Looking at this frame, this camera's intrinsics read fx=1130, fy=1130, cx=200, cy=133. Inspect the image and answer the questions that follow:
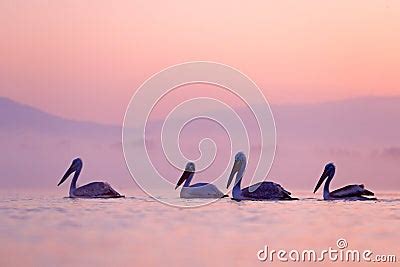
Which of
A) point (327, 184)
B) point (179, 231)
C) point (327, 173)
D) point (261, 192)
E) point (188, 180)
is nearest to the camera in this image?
point (179, 231)

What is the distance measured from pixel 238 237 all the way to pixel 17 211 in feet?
12.2

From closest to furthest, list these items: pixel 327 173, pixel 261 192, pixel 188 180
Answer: pixel 261 192 → pixel 188 180 → pixel 327 173

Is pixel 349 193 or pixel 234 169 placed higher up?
pixel 234 169

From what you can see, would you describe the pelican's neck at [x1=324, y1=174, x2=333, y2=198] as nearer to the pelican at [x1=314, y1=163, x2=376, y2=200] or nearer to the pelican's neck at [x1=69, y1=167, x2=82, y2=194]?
the pelican at [x1=314, y1=163, x2=376, y2=200]

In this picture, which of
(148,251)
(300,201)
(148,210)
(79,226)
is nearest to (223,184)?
(300,201)

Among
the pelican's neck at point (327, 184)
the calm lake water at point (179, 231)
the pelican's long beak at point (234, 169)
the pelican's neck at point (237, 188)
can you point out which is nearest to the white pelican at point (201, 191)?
the pelican's neck at point (237, 188)

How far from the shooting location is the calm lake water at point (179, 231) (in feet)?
37.8

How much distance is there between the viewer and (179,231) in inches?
509

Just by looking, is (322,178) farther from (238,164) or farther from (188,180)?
(188,180)

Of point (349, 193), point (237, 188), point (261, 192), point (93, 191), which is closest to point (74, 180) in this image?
point (93, 191)

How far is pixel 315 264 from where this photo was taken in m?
11.3

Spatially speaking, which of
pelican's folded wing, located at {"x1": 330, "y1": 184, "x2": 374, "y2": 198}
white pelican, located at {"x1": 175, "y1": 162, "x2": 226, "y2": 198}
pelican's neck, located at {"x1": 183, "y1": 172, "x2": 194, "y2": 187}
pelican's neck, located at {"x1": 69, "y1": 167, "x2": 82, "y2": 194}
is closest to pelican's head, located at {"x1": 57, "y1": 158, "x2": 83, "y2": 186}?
pelican's neck, located at {"x1": 69, "y1": 167, "x2": 82, "y2": 194}

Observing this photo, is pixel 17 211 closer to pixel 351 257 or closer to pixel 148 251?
pixel 148 251

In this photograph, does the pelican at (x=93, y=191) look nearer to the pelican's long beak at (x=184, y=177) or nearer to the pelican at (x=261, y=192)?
the pelican's long beak at (x=184, y=177)
